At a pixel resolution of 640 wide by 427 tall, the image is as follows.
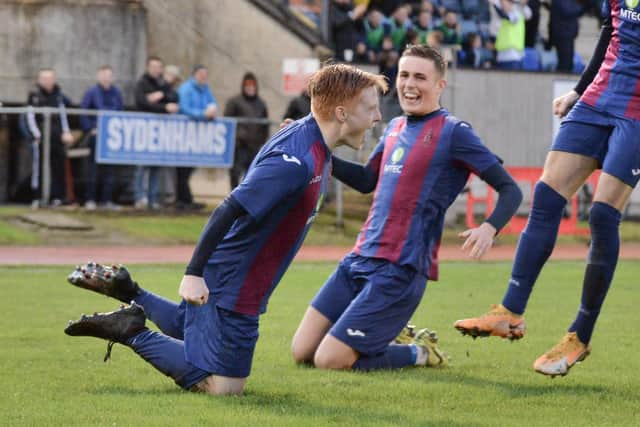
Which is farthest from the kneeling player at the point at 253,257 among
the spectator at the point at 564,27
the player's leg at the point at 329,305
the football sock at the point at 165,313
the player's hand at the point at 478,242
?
the spectator at the point at 564,27

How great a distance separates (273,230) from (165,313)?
1.11 metres

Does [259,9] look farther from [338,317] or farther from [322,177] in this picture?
[322,177]

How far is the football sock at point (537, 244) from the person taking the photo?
7809 millimetres

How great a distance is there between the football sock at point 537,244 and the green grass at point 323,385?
21.1 inches

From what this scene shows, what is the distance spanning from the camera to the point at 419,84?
28.4ft

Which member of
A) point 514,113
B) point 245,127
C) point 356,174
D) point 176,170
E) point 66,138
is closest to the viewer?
point 356,174

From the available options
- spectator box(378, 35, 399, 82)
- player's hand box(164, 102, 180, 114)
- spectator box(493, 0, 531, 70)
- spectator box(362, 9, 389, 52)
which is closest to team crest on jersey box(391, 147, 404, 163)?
player's hand box(164, 102, 180, 114)

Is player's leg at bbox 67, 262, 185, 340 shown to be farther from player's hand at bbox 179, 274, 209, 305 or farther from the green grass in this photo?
player's hand at bbox 179, 274, 209, 305

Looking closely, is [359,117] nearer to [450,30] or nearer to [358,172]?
[358,172]

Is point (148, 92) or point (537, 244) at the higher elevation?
point (537, 244)

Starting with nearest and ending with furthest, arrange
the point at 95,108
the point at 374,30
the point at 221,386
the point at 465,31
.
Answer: the point at 221,386, the point at 95,108, the point at 374,30, the point at 465,31

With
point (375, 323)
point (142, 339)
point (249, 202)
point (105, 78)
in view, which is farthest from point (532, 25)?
point (249, 202)

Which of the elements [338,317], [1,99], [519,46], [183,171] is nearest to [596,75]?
[338,317]

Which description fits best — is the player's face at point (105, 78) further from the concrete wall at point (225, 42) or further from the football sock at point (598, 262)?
the football sock at point (598, 262)
